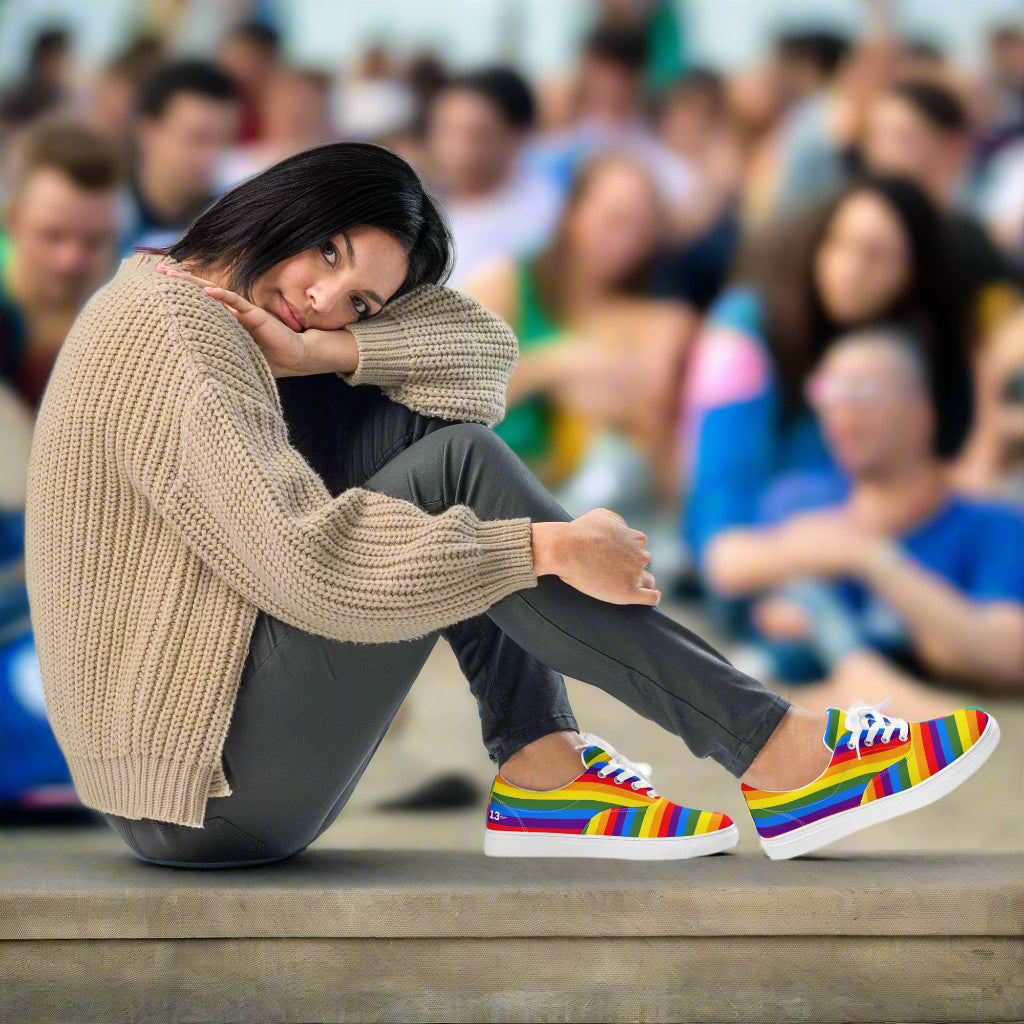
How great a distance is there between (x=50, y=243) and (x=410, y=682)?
1.92 meters

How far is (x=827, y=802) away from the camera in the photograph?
3.17 feet

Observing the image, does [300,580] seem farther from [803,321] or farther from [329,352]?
[803,321]

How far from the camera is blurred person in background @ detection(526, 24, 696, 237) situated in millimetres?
3488

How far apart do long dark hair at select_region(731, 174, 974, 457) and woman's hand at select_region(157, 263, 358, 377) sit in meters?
2.27

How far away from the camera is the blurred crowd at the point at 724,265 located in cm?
285

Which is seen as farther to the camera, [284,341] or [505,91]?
[505,91]

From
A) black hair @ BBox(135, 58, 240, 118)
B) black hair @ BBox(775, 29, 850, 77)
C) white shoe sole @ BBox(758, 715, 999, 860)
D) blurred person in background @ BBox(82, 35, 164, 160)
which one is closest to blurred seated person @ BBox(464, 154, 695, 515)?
black hair @ BBox(775, 29, 850, 77)

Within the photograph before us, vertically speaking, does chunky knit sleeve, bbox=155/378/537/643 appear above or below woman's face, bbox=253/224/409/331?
below

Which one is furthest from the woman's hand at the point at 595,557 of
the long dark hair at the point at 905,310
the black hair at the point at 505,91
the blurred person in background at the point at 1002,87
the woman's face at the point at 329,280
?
the blurred person in background at the point at 1002,87

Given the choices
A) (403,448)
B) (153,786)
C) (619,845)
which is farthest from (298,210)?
(619,845)

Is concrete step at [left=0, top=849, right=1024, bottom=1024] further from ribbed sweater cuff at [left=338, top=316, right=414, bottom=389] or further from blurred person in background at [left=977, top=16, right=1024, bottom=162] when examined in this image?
blurred person in background at [left=977, top=16, right=1024, bottom=162]

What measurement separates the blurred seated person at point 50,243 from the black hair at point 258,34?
1.09 m

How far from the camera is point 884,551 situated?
9.53 feet

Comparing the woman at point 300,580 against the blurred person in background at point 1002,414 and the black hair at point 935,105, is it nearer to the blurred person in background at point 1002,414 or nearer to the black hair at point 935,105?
the blurred person in background at point 1002,414
